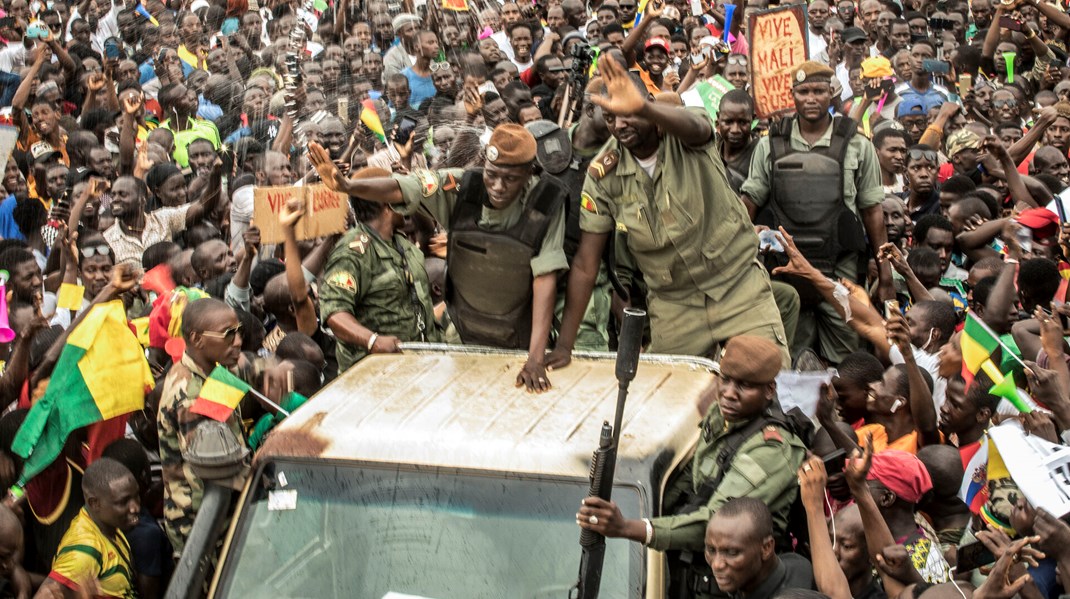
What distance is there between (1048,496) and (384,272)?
3062mm

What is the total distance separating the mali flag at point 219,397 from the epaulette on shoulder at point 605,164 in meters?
1.63

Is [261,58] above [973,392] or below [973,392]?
below

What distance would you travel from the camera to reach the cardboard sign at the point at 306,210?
21.0ft

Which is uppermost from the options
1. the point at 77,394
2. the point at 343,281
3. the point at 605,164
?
the point at 605,164

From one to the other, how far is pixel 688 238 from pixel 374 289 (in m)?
1.49

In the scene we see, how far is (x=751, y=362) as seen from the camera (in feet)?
13.6

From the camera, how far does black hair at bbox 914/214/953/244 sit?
8.05 m

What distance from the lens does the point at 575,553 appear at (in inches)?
144

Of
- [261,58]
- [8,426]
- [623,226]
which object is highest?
[623,226]

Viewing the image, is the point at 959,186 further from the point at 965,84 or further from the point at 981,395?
the point at 965,84

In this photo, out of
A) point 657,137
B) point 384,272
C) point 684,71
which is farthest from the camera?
point 684,71

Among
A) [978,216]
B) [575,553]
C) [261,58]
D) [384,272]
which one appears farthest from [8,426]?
[261,58]

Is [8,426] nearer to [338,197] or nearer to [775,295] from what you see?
[338,197]

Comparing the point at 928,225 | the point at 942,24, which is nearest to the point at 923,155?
the point at 928,225
